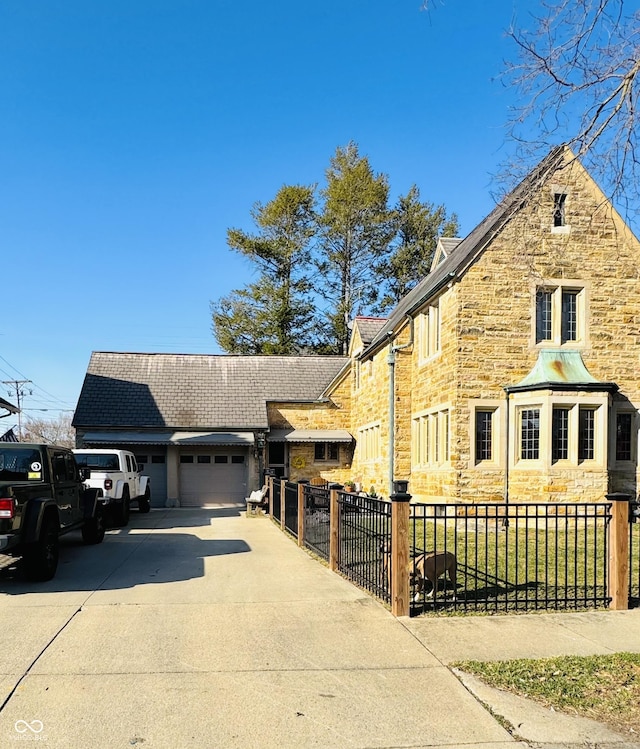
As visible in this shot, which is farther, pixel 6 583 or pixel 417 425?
pixel 417 425

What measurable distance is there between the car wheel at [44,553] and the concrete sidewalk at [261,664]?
9.8 inches

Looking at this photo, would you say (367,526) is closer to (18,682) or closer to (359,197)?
(18,682)

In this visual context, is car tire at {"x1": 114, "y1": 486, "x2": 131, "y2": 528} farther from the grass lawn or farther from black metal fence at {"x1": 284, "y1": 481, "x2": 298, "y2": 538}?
the grass lawn

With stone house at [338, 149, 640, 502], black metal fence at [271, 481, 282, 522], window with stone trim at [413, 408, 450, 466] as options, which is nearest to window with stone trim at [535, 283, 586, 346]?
stone house at [338, 149, 640, 502]

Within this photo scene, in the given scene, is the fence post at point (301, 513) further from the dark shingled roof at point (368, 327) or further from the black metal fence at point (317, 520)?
the dark shingled roof at point (368, 327)

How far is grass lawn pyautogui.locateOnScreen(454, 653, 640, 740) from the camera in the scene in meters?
5.02

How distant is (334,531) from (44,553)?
414 centimetres

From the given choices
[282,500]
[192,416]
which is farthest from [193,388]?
[282,500]

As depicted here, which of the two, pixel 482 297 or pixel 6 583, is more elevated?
pixel 482 297

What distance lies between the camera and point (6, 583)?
9750 mm

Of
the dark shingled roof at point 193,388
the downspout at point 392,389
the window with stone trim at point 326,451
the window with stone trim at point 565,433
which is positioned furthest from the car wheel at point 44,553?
the window with stone trim at point 326,451

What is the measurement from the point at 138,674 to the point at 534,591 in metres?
5.27

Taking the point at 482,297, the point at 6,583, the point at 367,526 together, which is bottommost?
the point at 6,583

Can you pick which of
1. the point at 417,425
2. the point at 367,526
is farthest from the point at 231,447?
the point at 367,526
